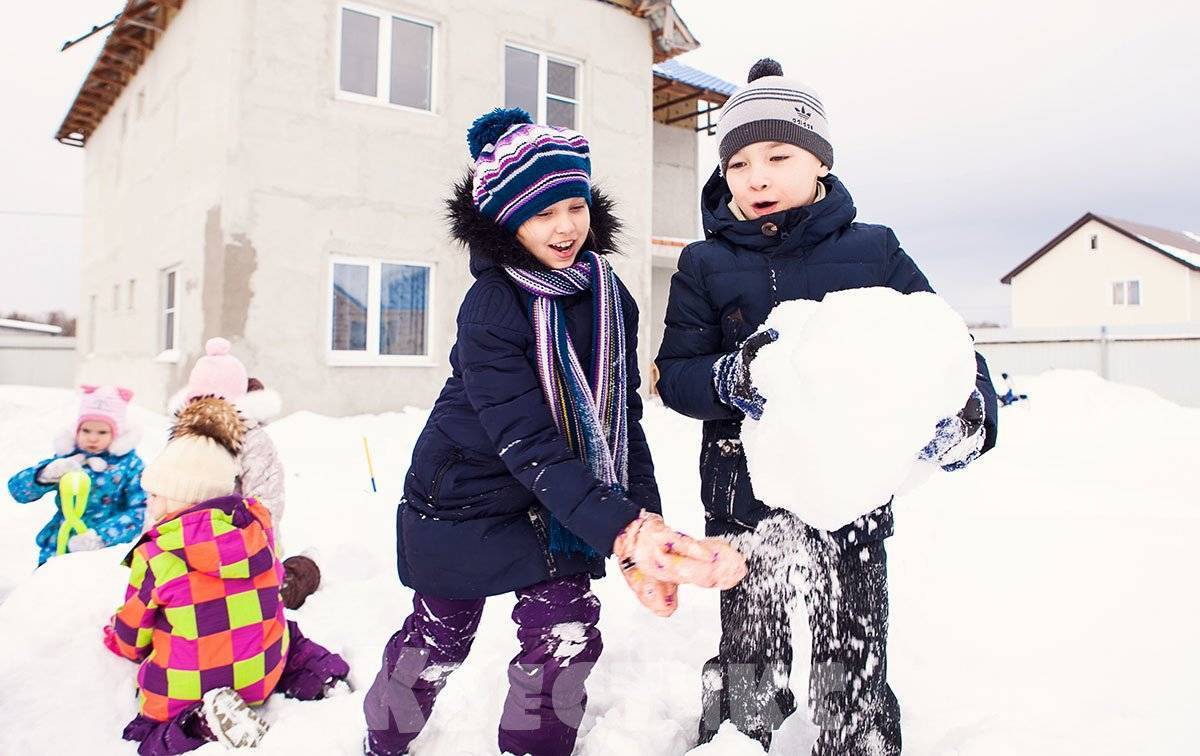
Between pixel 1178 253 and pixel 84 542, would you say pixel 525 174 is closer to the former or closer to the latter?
pixel 84 542

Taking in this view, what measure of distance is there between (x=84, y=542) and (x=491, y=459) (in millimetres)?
3198

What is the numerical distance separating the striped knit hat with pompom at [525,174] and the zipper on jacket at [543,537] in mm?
746

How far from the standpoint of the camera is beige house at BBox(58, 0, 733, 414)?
25.5 ft

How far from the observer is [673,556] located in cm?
146

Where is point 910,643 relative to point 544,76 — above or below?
below

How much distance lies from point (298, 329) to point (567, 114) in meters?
4.75

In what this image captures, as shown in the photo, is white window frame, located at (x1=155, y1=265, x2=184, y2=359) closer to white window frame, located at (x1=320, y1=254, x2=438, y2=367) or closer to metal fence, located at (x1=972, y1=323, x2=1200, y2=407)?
white window frame, located at (x1=320, y1=254, x2=438, y2=367)

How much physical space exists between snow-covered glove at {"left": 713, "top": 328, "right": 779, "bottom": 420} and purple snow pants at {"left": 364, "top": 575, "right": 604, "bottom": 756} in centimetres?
65

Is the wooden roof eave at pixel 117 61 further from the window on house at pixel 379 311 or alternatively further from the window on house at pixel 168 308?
the window on house at pixel 379 311

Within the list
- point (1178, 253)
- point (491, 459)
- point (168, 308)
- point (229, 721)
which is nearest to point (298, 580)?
point (229, 721)

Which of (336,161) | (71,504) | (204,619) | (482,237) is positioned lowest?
(204,619)

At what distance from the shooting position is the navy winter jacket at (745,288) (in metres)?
1.77

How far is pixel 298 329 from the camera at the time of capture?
7.91 meters

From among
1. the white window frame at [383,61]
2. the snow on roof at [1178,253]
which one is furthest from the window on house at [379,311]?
the snow on roof at [1178,253]
